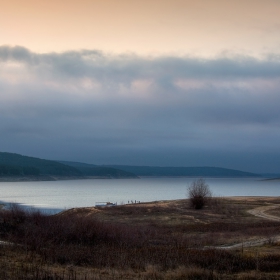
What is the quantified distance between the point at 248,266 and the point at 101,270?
712 centimetres

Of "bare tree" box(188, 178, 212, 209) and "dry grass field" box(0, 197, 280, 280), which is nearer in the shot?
"dry grass field" box(0, 197, 280, 280)

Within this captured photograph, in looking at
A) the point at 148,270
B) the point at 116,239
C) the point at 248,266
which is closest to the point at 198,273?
the point at 148,270

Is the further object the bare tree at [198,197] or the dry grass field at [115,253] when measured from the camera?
the bare tree at [198,197]

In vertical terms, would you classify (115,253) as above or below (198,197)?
below

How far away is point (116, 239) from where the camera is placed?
33.6 m

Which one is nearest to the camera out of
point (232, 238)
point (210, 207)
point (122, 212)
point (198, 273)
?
point (198, 273)

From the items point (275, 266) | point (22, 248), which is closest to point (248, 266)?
point (275, 266)

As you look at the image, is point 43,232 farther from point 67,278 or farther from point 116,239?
point 67,278

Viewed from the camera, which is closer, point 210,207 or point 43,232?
point 43,232

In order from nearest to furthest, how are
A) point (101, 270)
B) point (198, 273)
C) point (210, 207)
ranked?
point (198, 273)
point (101, 270)
point (210, 207)

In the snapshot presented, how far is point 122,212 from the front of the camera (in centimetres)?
6819

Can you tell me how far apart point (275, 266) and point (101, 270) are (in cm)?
825

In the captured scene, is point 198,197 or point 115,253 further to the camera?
point 198,197

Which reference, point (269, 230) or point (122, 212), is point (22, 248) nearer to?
point (269, 230)
